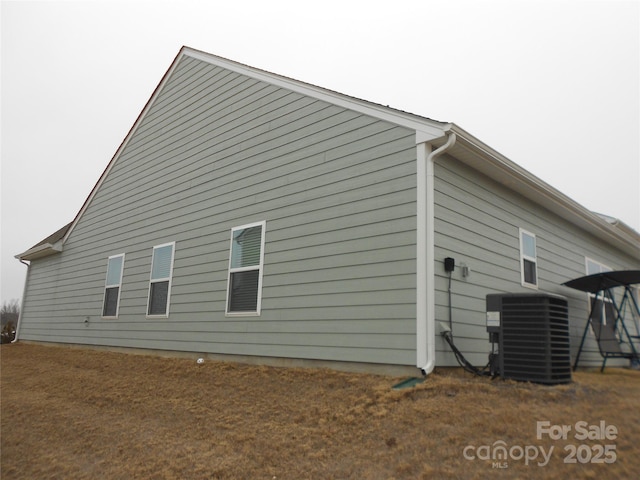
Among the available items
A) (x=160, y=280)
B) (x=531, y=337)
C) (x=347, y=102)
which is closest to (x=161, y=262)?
(x=160, y=280)

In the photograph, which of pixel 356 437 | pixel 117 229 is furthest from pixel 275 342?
pixel 117 229

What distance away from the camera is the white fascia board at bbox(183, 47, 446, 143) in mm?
6160

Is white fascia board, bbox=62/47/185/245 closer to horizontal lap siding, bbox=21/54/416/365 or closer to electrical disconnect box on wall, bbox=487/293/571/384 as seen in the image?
horizontal lap siding, bbox=21/54/416/365

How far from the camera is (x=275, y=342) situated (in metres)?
7.43

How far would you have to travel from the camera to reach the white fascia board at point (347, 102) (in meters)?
6.16

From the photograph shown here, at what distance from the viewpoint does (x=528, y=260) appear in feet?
28.1

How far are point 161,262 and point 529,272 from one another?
24.9 ft

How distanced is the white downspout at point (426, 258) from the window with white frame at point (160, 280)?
20.3 feet

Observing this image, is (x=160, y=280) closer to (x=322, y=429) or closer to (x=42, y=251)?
(x=322, y=429)

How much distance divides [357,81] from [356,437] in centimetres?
3410

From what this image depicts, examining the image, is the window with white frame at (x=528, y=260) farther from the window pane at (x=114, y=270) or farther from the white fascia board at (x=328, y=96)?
the window pane at (x=114, y=270)

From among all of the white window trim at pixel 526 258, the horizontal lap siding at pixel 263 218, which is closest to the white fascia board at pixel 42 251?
the horizontal lap siding at pixel 263 218

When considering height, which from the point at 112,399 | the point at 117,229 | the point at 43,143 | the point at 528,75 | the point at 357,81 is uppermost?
the point at 357,81

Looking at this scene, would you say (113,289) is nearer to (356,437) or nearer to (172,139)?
(172,139)
